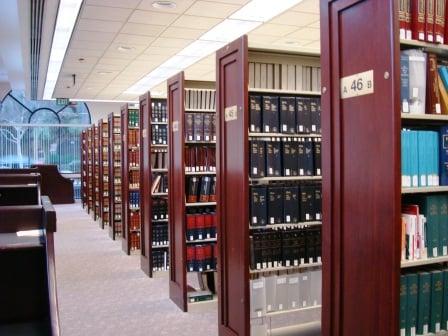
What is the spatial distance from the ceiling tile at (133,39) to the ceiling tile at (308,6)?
98.6 inches

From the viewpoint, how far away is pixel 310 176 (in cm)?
373

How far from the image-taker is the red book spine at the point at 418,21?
7.63ft

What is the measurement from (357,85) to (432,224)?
785mm

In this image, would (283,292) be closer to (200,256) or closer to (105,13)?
(200,256)

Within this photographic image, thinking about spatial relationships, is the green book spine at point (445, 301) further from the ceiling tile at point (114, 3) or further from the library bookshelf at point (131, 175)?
the library bookshelf at point (131, 175)

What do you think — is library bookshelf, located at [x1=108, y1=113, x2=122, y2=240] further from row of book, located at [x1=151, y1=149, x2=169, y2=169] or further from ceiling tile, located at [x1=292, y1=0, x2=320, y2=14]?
ceiling tile, located at [x1=292, y1=0, x2=320, y2=14]

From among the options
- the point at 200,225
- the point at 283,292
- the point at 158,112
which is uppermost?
the point at 158,112

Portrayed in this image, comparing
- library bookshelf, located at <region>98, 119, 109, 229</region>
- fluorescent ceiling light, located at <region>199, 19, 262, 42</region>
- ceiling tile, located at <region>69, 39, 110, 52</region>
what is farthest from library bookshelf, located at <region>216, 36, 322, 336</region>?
library bookshelf, located at <region>98, 119, 109, 229</region>

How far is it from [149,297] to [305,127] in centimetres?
251

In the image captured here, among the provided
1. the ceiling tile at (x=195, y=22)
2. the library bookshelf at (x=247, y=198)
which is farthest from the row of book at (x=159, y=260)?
the ceiling tile at (x=195, y=22)

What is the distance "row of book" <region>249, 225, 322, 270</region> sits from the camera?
356 centimetres

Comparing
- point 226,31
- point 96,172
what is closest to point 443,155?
point 226,31

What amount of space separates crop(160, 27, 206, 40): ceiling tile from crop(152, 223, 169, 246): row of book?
3.05 metres

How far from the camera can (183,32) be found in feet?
24.3
